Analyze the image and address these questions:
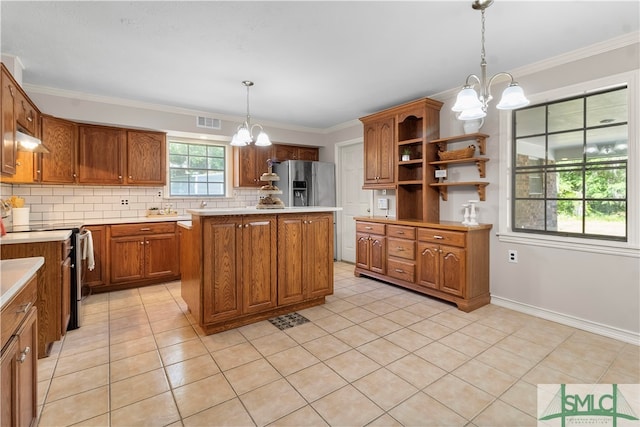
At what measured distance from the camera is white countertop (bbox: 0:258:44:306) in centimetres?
108

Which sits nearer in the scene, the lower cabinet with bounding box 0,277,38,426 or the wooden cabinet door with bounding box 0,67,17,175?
the lower cabinet with bounding box 0,277,38,426

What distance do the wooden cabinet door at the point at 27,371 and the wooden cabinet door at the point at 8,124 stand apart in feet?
5.83

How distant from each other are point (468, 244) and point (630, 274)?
124cm

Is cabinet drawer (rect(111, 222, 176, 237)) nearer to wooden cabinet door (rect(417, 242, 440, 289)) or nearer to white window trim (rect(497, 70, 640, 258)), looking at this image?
wooden cabinet door (rect(417, 242, 440, 289))

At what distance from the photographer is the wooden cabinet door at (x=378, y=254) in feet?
13.9

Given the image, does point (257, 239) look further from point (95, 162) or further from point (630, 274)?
point (630, 274)

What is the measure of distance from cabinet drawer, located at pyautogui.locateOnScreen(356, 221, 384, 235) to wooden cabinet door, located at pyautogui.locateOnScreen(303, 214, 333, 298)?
1045 millimetres

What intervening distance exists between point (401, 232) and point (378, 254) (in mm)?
539

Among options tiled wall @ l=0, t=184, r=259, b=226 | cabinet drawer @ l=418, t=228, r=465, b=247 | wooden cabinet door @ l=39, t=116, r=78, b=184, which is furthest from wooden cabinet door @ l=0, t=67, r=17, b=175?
cabinet drawer @ l=418, t=228, r=465, b=247

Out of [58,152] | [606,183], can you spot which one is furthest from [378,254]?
[58,152]

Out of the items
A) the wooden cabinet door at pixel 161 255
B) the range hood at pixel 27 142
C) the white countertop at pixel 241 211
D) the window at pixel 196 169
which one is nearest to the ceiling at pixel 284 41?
the range hood at pixel 27 142

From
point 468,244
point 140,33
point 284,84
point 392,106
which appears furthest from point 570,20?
point 140,33

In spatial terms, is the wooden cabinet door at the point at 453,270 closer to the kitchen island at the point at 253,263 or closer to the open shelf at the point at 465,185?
the open shelf at the point at 465,185

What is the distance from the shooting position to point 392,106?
452 centimetres
